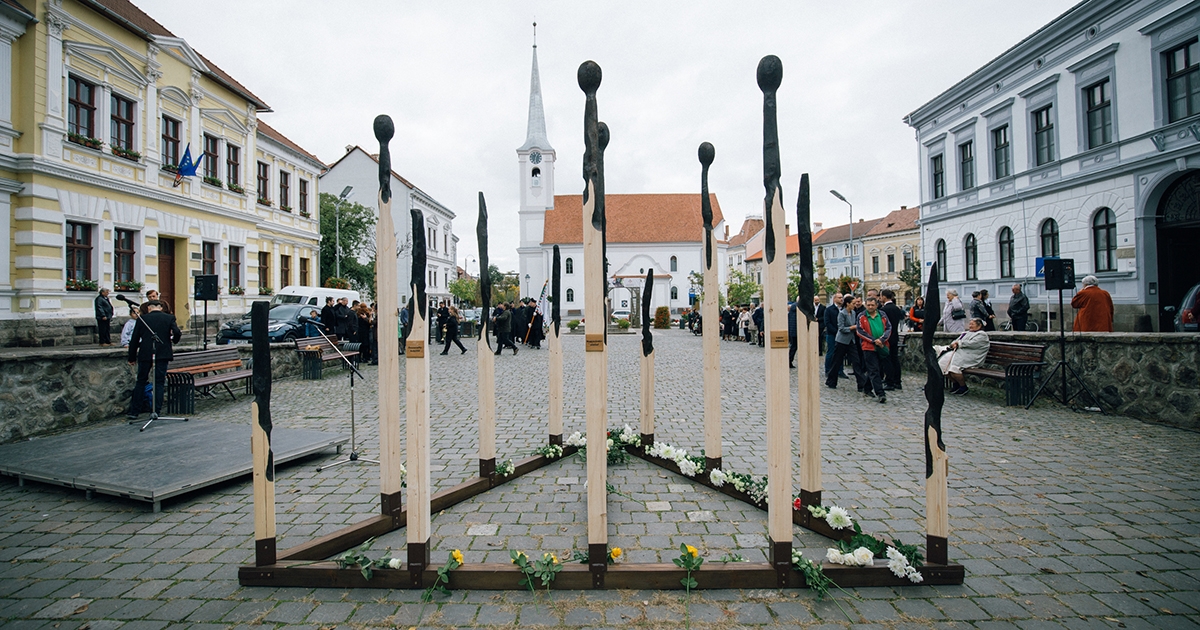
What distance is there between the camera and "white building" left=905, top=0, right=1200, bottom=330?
15336 mm

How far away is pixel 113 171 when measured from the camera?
678 inches

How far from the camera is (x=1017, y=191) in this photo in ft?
68.3

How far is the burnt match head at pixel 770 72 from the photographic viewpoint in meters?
3.19

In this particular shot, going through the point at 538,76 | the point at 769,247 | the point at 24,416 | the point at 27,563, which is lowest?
the point at 27,563

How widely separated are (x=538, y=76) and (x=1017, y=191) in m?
45.3

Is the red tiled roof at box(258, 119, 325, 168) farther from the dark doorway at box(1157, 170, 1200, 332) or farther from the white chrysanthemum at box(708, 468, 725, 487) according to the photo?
the dark doorway at box(1157, 170, 1200, 332)

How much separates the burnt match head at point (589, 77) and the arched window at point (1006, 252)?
24.1 metres

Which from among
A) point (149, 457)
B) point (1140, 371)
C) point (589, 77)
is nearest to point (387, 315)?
point (589, 77)

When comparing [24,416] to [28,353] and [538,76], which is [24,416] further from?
[538,76]

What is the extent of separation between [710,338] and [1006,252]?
22881mm

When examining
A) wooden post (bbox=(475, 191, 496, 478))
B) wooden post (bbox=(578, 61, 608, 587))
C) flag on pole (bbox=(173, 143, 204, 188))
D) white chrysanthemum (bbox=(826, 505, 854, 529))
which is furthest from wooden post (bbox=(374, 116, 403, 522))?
flag on pole (bbox=(173, 143, 204, 188))

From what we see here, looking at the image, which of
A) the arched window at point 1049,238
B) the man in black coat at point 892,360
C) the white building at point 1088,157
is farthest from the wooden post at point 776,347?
the arched window at point 1049,238

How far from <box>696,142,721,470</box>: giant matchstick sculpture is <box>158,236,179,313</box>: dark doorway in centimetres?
2175

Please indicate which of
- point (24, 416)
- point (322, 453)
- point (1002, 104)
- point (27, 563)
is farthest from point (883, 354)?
point (1002, 104)
